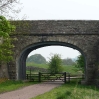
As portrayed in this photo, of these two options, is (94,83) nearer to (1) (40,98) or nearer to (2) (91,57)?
(2) (91,57)

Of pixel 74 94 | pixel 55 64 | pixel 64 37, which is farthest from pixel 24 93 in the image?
pixel 55 64

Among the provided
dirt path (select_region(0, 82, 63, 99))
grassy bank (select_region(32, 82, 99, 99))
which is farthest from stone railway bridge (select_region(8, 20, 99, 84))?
grassy bank (select_region(32, 82, 99, 99))

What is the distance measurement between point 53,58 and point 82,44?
60.1ft

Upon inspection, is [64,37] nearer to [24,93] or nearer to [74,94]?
[24,93]

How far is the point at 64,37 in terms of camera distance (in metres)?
21.7

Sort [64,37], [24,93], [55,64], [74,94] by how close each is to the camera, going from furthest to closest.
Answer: [55,64] → [64,37] → [24,93] → [74,94]

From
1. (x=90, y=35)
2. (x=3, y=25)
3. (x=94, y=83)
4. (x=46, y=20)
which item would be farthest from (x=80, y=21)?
(x=3, y=25)

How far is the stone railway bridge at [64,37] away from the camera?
847 inches

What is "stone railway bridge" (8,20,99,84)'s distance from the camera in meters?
21.5

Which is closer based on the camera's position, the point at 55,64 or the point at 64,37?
the point at 64,37

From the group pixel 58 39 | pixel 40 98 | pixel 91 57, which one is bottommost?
pixel 40 98

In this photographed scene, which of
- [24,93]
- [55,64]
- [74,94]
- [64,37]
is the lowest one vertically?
[24,93]

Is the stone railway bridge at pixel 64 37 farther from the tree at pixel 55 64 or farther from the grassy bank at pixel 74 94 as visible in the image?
the tree at pixel 55 64

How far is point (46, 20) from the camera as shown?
2202 cm
